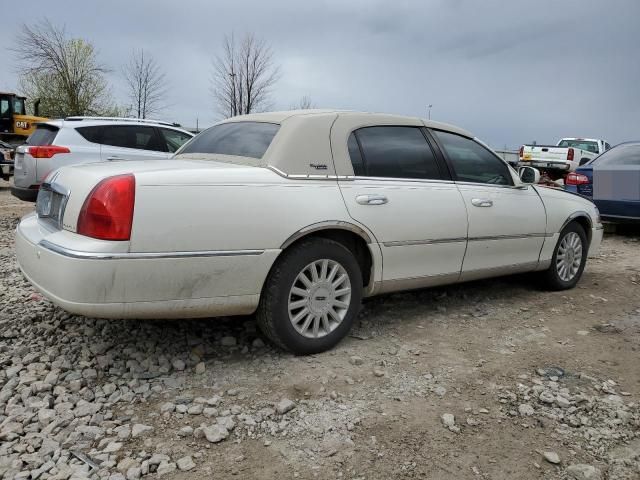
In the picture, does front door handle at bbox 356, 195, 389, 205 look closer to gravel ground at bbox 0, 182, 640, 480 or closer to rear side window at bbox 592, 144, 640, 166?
gravel ground at bbox 0, 182, 640, 480

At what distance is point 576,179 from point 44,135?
26.5 feet

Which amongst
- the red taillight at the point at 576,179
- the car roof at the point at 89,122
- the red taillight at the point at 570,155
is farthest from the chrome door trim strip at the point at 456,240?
the red taillight at the point at 570,155

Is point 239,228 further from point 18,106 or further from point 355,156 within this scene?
point 18,106

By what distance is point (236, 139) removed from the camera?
368 centimetres

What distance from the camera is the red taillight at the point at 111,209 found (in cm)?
264

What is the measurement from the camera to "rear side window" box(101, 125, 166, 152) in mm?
8414

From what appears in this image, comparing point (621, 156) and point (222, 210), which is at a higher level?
point (621, 156)

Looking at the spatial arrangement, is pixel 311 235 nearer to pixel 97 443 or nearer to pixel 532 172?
pixel 97 443

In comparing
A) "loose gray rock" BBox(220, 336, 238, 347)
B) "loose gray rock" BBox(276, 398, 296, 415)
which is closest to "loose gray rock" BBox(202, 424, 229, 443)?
"loose gray rock" BBox(276, 398, 296, 415)

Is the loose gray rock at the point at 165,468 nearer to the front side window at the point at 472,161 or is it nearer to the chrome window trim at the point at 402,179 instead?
the chrome window trim at the point at 402,179

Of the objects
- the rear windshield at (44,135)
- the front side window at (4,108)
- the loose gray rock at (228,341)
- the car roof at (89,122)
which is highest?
the front side window at (4,108)

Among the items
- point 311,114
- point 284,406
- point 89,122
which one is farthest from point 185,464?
point 89,122

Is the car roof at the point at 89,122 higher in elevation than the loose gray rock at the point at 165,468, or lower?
higher

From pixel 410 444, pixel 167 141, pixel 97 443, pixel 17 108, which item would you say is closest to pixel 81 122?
pixel 167 141
